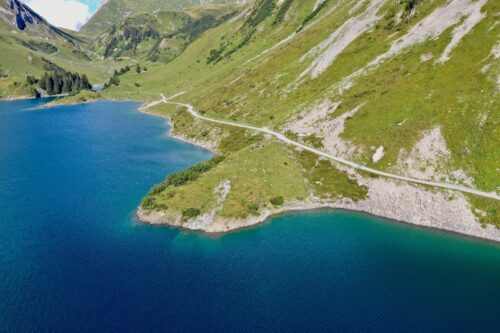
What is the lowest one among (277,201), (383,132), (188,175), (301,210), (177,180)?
(301,210)

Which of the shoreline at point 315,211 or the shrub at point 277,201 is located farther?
the shrub at point 277,201

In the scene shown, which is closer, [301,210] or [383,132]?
[301,210]

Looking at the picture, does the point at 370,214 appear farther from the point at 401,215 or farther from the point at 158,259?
the point at 158,259

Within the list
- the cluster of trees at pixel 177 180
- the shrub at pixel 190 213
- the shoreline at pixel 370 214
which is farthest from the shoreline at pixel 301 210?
the cluster of trees at pixel 177 180

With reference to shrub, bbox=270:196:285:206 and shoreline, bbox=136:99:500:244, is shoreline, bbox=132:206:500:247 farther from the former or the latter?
shrub, bbox=270:196:285:206

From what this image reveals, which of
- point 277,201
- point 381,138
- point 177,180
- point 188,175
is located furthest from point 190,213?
point 381,138

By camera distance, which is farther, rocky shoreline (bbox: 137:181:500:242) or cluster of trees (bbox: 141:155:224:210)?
cluster of trees (bbox: 141:155:224:210)

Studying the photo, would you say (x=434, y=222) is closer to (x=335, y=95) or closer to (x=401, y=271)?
(x=401, y=271)

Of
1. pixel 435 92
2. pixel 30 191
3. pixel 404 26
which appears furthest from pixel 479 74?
pixel 30 191

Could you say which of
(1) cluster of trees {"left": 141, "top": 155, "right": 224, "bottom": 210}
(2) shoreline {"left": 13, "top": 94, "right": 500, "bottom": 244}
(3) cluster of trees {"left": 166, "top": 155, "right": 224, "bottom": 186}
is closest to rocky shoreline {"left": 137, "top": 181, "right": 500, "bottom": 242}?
(2) shoreline {"left": 13, "top": 94, "right": 500, "bottom": 244}

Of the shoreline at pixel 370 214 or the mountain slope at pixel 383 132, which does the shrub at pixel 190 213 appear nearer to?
the mountain slope at pixel 383 132

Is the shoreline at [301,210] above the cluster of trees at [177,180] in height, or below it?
below

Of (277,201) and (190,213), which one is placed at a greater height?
(190,213)
